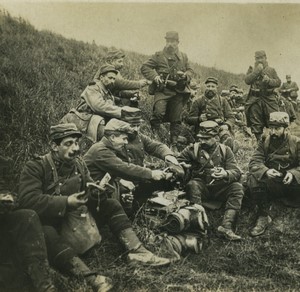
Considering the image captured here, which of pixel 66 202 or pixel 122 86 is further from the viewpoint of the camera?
pixel 122 86

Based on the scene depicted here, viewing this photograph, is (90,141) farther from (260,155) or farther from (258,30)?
(258,30)

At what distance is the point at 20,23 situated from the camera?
7.46m

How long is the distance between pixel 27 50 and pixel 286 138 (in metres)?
4.81

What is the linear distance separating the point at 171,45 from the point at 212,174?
306 centimetres

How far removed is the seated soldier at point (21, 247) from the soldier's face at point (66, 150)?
67 cm

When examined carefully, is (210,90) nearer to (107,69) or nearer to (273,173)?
(107,69)

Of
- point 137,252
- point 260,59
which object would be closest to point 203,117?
point 260,59

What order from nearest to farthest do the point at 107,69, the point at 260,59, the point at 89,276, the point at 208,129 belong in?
the point at 89,276 < the point at 208,129 < the point at 107,69 < the point at 260,59

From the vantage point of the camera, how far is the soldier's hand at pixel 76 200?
174 inches

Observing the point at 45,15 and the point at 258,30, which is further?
the point at 258,30

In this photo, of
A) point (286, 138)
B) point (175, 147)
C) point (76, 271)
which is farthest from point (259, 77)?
point (76, 271)

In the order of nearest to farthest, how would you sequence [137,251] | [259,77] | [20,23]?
[137,251] → [20,23] → [259,77]

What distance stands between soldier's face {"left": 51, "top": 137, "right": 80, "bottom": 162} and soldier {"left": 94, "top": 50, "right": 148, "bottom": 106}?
2570mm

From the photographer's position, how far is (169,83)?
7.80 meters
